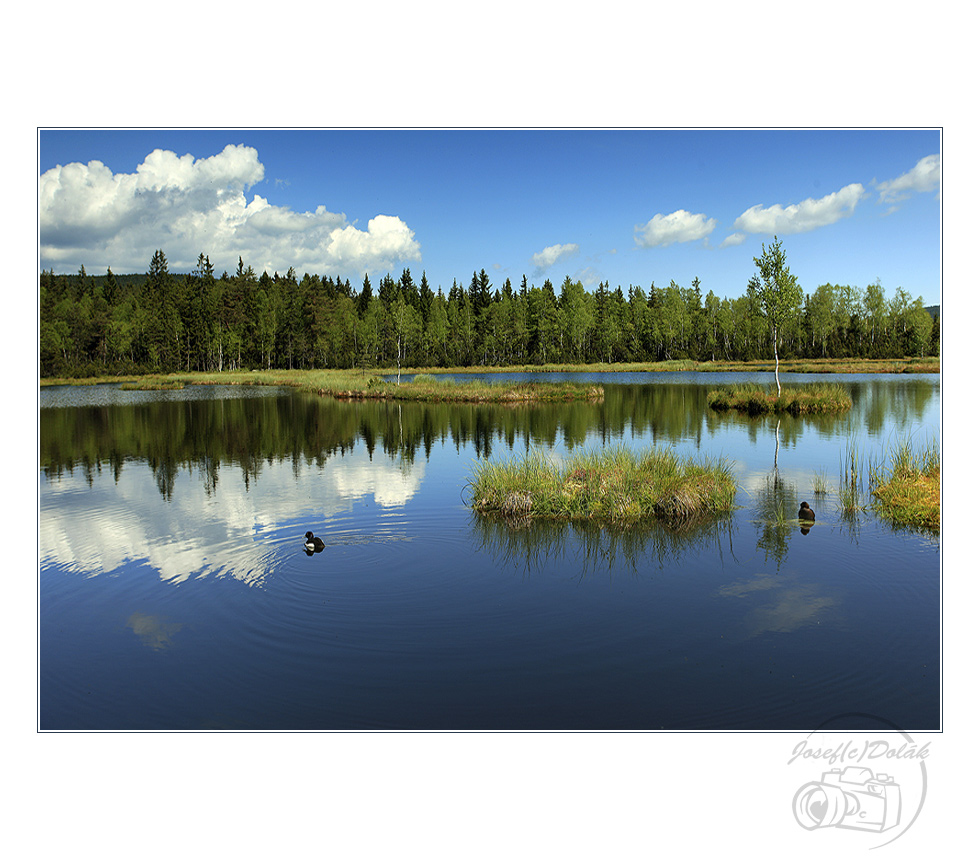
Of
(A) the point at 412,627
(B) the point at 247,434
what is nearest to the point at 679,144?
(A) the point at 412,627

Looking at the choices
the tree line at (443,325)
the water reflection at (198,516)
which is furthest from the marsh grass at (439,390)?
the water reflection at (198,516)

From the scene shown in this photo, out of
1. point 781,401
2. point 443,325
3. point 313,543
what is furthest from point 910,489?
point 443,325

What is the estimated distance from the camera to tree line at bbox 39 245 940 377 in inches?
3273

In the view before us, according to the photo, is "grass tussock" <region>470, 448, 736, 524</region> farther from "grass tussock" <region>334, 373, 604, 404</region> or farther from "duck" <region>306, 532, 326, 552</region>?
"grass tussock" <region>334, 373, 604, 404</region>

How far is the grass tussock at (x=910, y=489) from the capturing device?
14945mm

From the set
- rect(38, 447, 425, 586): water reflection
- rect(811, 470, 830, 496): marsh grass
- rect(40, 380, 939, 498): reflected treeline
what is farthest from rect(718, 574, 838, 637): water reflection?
rect(40, 380, 939, 498): reflected treeline

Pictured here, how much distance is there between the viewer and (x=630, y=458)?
18391mm

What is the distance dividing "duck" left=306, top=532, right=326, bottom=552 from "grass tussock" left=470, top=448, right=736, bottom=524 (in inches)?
184

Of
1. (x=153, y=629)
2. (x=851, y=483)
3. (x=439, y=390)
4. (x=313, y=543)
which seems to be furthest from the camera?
(x=439, y=390)

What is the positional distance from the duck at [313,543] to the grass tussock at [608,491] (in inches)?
184

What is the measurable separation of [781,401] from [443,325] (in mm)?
Result: 77782

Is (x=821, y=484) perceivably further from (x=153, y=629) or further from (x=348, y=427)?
(x=348, y=427)

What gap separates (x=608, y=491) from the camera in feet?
53.8

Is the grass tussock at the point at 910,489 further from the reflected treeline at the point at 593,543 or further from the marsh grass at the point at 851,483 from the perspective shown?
the reflected treeline at the point at 593,543
